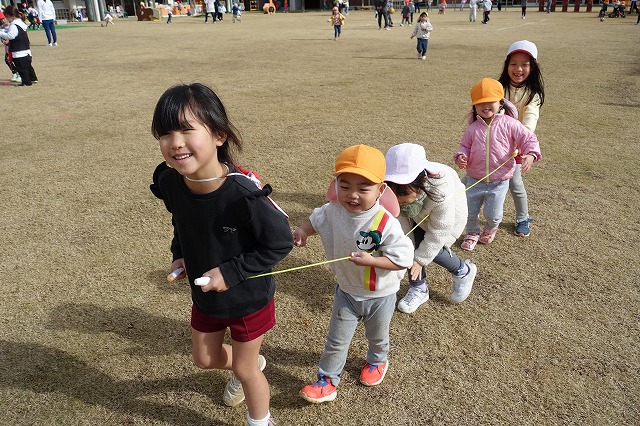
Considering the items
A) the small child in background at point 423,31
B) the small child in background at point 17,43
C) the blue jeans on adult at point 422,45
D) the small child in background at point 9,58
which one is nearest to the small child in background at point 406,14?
the blue jeans on adult at point 422,45

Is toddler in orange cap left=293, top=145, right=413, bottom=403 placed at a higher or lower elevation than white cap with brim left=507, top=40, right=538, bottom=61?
lower

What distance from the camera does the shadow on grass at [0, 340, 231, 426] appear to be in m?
2.65

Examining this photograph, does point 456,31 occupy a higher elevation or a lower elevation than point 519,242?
higher

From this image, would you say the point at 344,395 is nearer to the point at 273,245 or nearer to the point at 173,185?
the point at 273,245

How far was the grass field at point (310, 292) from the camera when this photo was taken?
2688 millimetres

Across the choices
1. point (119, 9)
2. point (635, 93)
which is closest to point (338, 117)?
point (635, 93)

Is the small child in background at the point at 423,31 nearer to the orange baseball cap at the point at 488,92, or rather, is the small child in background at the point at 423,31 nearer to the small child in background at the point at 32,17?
the orange baseball cap at the point at 488,92

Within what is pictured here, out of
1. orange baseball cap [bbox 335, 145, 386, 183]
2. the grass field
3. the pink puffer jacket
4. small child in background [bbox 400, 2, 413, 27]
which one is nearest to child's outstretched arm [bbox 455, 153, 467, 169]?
the pink puffer jacket

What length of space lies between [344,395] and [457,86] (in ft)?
31.4

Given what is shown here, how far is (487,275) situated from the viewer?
3850 mm

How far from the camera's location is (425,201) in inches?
116

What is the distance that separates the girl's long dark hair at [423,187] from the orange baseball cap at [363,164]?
614 millimetres

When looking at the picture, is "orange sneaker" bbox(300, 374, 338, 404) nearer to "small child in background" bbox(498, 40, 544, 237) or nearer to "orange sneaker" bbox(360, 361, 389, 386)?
"orange sneaker" bbox(360, 361, 389, 386)

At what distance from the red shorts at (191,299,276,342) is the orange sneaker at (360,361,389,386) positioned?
0.76m
